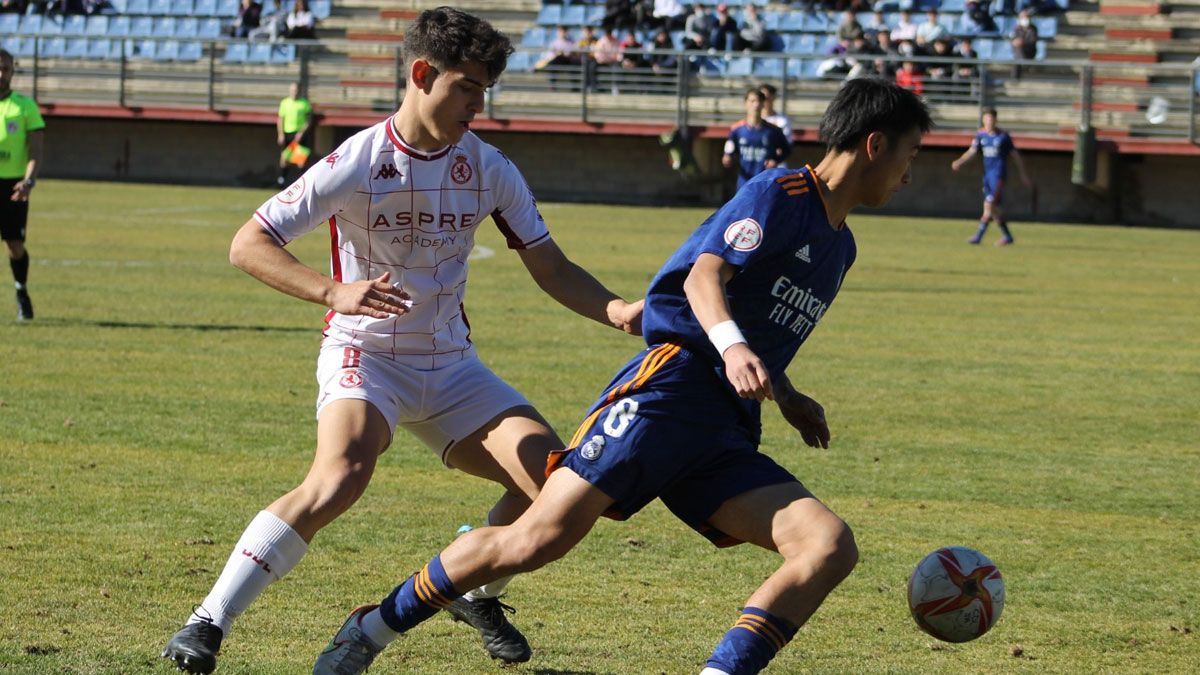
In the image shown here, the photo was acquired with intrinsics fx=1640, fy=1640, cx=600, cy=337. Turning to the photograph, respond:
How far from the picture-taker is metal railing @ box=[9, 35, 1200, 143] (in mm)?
31562

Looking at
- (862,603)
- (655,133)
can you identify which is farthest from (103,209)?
(862,603)

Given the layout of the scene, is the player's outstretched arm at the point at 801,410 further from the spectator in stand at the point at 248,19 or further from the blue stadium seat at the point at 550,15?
the spectator in stand at the point at 248,19

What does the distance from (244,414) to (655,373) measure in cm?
584

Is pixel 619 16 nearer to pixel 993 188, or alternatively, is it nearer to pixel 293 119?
pixel 293 119

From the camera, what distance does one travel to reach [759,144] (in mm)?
20156

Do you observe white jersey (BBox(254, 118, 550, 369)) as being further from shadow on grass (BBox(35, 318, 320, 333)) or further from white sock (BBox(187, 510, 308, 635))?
shadow on grass (BBox(35, 318, 320, 333))

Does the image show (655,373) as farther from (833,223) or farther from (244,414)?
(244,414)

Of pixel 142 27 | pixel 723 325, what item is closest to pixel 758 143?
pixel 723 325

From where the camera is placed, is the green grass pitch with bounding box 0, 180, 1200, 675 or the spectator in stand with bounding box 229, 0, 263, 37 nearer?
the green grass pitch with bounding box 0, 180, 1200, 675

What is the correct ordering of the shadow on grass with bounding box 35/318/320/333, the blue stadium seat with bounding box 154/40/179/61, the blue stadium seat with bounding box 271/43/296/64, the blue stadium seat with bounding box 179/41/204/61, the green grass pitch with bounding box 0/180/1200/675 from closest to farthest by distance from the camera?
1. the green grass pitch with bounding box 0/180/1200/675
2. the shadow on grass with bounding box 35/318/320/333
3. the blue stadium seat with bounding box 271/43/296/64
4. the blue stadium seat with bounding box 154/40/179/61
5. the blue stadium seat with bounding box 179/41/204/61

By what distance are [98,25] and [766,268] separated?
3993cm

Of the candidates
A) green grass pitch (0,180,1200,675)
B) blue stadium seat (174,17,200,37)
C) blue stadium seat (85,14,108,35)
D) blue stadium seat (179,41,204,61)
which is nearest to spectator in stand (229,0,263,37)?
blue stadium seat (179,41,204,61)

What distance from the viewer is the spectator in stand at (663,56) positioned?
112 feet

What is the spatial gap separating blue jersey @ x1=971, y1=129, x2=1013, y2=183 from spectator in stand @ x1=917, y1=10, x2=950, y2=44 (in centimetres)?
591
